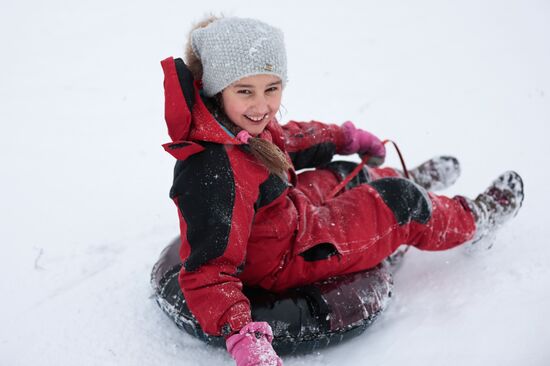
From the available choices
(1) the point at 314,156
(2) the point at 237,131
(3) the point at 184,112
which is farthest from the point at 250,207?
(1) the point at 314,156

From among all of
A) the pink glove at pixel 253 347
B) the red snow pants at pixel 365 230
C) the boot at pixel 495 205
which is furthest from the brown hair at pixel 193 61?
the boot at pixel 495 205

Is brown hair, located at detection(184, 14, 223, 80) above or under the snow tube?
above

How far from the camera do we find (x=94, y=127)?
403 cm

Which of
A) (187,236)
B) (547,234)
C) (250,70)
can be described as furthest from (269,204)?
(547,234)

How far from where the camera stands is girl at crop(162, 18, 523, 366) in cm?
172

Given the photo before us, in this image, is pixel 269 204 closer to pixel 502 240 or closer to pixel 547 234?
pixel 502 240

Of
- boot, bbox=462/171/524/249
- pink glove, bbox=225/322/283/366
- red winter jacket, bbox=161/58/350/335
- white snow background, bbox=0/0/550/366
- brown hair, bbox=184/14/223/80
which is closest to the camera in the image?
pink glove, bbox=225/322/283/366

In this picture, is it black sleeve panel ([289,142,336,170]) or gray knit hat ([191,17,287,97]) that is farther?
black sleeve panel ([289,142,336,170])

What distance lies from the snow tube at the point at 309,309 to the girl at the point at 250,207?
0.07 m

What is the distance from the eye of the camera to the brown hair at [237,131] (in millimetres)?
1796

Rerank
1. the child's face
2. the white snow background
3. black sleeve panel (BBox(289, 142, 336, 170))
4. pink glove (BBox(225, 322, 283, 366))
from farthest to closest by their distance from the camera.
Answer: black sleeve panel (BBox(289, 142, 336, 170)), the white snow background, the child's face, pink glove (BBox(225, 322, 283, 366))

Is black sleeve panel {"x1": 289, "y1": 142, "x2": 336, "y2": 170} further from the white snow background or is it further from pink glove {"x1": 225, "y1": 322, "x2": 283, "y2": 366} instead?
pink glove {"x1": 225, "y1": 322, "x2": 283, "y2": 366}

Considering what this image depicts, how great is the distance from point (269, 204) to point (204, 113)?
1.38ft

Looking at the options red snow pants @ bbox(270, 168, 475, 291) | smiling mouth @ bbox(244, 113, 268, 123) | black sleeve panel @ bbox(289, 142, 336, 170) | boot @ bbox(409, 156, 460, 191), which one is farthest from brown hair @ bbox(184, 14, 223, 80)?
boot @ bbox(409, 156, 460, 191)
